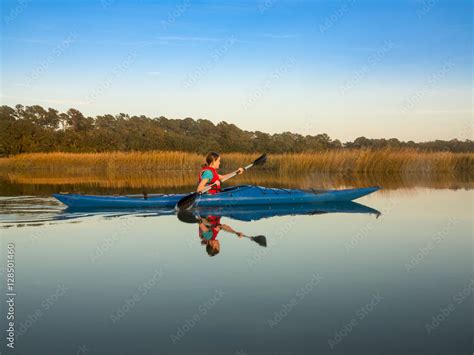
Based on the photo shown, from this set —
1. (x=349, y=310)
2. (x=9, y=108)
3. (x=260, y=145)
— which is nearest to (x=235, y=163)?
(x=349, y=310)

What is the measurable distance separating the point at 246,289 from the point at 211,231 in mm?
3266

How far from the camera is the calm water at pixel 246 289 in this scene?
137 inches

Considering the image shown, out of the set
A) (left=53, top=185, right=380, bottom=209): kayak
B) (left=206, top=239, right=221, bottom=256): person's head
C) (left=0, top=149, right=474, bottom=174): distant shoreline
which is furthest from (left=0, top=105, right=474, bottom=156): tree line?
(left=206, top=239, right=221, bottom=256): person's head

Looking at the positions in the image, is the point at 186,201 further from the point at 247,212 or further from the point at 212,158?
the point at 247,212

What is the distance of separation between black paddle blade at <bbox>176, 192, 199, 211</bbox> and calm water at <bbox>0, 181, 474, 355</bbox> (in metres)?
1.50

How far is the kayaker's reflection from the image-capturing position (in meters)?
6.50

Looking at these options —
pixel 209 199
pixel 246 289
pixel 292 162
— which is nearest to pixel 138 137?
pixel 292 162

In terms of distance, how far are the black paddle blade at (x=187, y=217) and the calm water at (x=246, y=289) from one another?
32.9 inches

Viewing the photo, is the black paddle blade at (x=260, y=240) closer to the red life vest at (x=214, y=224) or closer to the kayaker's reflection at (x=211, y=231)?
the kayaker's reflection at (x=211, y=231)

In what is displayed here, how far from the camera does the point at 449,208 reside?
10.2 meters

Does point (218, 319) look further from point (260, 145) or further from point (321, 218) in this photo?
point (260, 145)

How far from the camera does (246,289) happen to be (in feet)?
15.2

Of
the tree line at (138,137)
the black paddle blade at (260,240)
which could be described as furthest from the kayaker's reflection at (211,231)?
the tree line at (138,137)

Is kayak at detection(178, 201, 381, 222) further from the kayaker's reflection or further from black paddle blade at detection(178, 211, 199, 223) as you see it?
the kayaker's reflection
